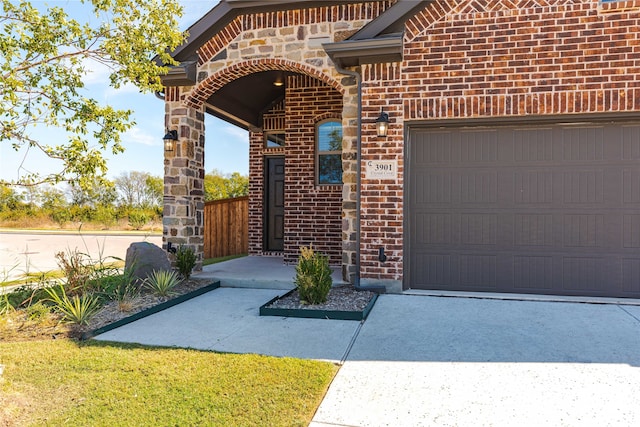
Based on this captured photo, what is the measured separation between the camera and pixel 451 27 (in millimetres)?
6164

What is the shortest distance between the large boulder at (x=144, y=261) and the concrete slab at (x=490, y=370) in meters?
3.44

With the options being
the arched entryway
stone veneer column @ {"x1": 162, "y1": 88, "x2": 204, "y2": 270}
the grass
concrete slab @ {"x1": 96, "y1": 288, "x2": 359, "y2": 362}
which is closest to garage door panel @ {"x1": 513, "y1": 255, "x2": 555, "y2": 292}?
concrete slab @ {"x1": 96, "y1": 288, "x2": 359, "y2": 362}

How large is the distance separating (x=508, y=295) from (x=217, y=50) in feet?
20.4

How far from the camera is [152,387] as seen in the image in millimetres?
3102

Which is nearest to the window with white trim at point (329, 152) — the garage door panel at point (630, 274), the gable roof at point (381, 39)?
the gable roof at point (381, 39)

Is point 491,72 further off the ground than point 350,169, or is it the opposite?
point 491,72

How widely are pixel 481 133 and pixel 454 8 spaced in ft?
6.18

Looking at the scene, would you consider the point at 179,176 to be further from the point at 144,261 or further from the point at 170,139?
the point at 144,261

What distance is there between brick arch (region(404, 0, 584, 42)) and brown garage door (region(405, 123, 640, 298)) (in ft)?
5.05

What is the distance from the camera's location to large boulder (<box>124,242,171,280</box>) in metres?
6.25

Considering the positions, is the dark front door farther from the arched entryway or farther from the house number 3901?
the house number 3901

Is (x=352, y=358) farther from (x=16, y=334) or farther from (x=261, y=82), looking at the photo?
(x=261, y=82)

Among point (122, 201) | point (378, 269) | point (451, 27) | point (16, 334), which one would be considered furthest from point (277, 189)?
point (122, 201)

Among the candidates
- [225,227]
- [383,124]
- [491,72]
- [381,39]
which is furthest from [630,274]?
[225,227]
